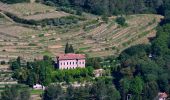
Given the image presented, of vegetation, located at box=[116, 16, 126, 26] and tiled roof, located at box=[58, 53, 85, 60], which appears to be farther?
vegetation, located at box=[116, 16, 126, 26]

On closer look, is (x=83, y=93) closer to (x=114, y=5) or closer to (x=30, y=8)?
(x=30, y=8)

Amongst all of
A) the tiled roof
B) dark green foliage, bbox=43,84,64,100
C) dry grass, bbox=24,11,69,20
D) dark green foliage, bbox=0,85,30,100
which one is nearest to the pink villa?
the tiled roof

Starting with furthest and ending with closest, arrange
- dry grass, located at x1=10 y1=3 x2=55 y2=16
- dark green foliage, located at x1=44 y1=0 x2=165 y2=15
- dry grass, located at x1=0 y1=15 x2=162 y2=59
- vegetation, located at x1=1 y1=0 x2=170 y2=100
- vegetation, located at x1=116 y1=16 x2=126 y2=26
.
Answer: dark green foliage, located at x1=44 y1=0 x2=165 y2=15
dry grass, located at x1=10 y1=3 x2=55 y2=16
vegetation, located at x1=116 y1=16 x2=126 y2=26
dry grass, located at x1=0 y1=15 x2=162 y2=59
vegetation, located at x1=1 y1=0 x2=170 y2=100

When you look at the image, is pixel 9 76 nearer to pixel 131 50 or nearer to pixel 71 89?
pixel 71 89

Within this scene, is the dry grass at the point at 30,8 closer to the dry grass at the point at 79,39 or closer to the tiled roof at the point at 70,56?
the dry grass at the point at 79,39

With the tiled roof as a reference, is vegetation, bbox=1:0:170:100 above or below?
below

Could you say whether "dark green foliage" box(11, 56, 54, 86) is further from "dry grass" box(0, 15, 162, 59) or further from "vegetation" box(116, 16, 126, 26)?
"vegetation" box(116, 16, 126, 26)

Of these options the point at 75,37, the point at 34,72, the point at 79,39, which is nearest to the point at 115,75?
the point at 34,72
